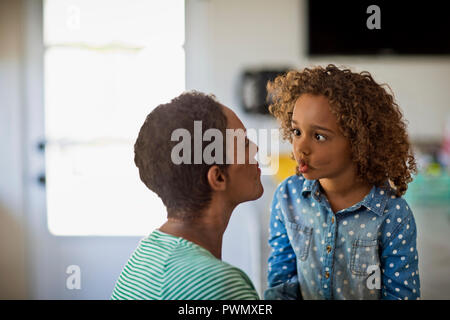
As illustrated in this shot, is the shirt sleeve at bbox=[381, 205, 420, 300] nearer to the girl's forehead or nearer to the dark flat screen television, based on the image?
the girl's forehead

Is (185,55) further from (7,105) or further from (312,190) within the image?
(312,190)

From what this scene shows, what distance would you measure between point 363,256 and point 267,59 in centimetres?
172

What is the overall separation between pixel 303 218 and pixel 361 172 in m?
0.14

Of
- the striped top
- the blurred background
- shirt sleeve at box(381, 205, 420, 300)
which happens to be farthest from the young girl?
the blurred background

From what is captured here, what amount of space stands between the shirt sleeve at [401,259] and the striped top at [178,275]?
294 mm

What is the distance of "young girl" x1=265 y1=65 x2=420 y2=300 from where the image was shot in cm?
79

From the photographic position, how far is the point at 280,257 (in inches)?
36.6

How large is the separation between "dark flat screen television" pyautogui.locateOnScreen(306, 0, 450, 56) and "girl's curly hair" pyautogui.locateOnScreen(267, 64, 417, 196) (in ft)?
5.33

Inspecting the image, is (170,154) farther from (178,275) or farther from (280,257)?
(280,257)

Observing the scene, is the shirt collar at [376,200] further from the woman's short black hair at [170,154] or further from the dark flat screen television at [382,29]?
the dark flat screen television at [382,29]

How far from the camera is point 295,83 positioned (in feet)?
2.75

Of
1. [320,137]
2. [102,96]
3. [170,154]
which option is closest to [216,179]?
[170,154]

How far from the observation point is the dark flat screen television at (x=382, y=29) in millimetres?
2383
